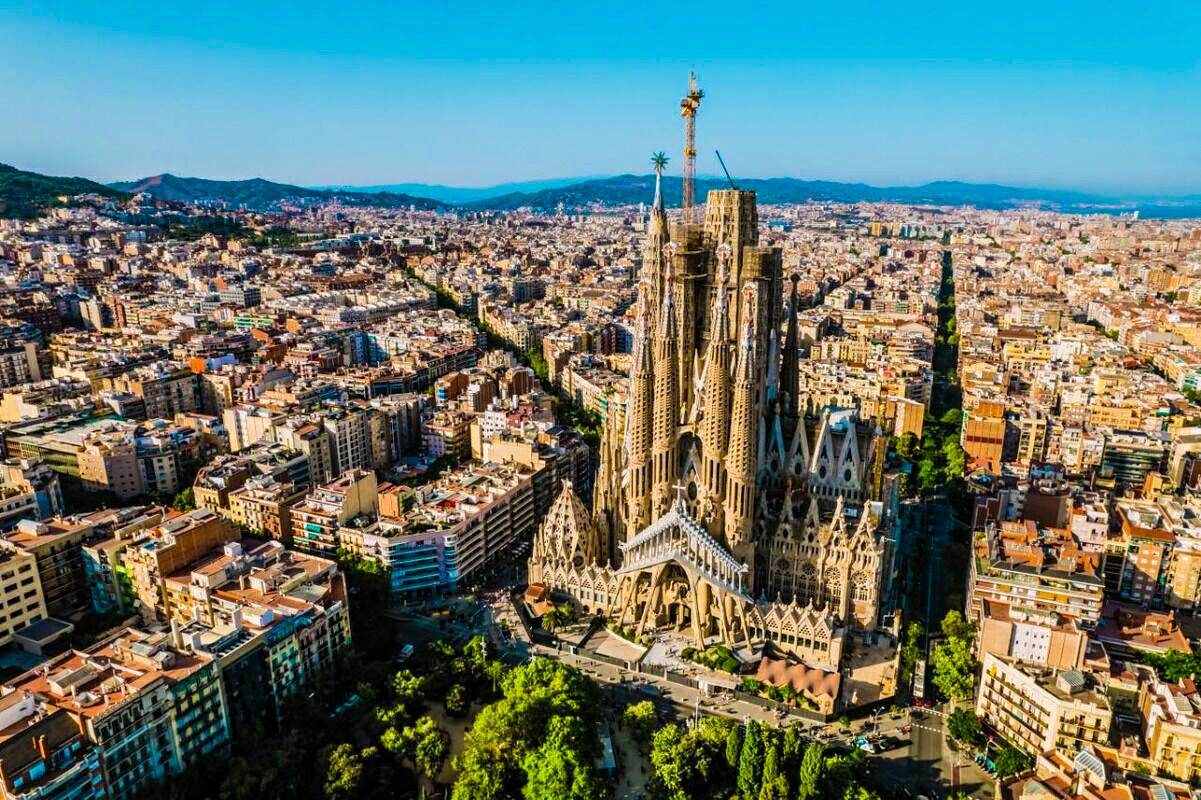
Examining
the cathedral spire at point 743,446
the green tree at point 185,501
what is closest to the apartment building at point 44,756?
the green tree at point 185,501

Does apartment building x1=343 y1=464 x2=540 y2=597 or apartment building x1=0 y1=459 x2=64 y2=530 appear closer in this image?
apartment building x1=343 y1=464 x2=540 y2=597

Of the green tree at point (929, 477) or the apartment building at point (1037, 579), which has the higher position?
the apartment building at point (1037, 579)

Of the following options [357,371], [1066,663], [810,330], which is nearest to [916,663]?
[1066,663]

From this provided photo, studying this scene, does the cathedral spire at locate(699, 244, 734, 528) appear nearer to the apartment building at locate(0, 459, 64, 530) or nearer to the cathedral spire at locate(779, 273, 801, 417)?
the cathedral spire at locate(779, 273, 801, 417)

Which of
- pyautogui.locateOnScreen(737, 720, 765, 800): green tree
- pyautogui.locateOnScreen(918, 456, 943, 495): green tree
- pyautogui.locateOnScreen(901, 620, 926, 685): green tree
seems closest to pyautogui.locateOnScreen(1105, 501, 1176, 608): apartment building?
pyautogui.locateOnScreen(901, 620, 926, 685): green tree

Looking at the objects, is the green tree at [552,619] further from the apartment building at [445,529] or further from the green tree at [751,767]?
the green tree at [751,767]

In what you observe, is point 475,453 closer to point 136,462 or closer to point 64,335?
point 136,462

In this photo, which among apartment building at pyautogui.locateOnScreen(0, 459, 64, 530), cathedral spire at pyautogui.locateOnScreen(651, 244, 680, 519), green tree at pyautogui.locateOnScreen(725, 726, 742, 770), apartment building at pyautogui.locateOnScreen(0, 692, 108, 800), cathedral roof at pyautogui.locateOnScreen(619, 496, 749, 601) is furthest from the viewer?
apartment building at pyautogui.locateOnScreen(0, 459, 64, 530)
